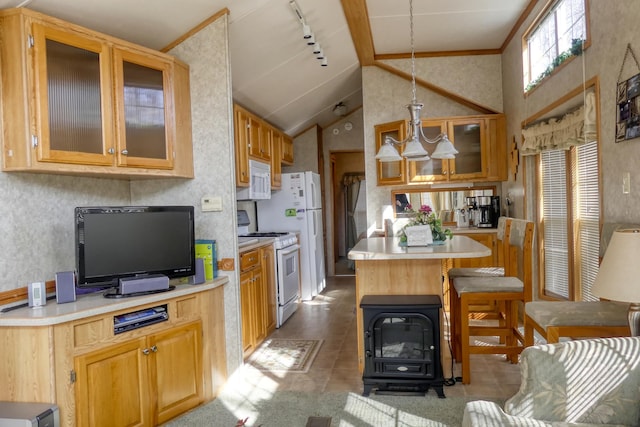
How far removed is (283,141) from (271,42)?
7.66 feet

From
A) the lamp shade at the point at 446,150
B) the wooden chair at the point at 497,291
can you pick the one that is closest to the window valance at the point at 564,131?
the wooden chair at the point at 497,291

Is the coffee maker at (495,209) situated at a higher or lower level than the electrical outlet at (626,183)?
lower

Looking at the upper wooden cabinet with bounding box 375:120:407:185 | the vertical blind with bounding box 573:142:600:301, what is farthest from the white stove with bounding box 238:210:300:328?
the vertical blind with bounding box 573:142:600:301

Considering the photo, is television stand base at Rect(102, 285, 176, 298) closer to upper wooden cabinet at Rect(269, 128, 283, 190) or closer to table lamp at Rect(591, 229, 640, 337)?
table lamp at Rect(591, 229, 640, 337)

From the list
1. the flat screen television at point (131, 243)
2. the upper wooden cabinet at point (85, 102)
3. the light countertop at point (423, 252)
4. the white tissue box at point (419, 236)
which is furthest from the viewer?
the white tissue box at point (419, 236)

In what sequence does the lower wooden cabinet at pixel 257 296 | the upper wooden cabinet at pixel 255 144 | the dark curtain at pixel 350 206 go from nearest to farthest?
1. the lower wooden cabinet at pixel 257 296
2. the upper wooden cabinet at pixel 255 144
3. the dark curtain at pixel 350 206

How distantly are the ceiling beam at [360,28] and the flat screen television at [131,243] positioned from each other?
235 centimetres

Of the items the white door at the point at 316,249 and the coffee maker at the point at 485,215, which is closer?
the coffee maker at the point at 485,215

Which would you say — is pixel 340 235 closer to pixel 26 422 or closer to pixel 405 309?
pixel 405 309

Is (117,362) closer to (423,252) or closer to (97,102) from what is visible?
(97,102)

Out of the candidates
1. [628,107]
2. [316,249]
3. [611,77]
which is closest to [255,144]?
[316,249]

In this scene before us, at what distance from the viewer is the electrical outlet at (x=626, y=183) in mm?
2498

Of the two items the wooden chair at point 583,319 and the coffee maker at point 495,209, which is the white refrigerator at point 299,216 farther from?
the wooden chair at point 583,319

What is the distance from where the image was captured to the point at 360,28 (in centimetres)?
450
